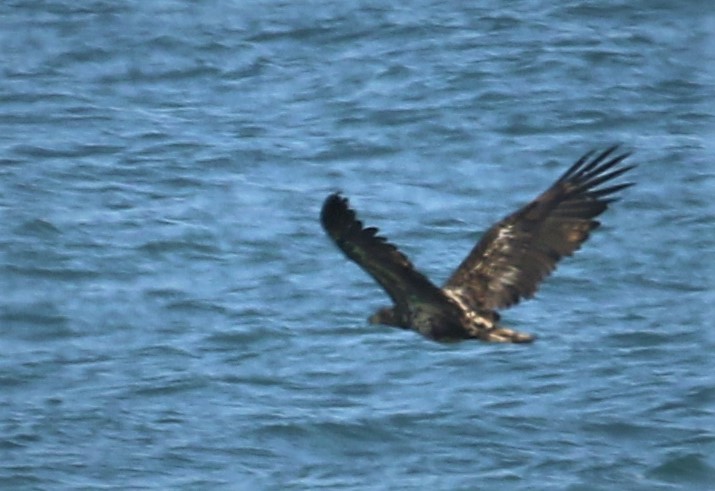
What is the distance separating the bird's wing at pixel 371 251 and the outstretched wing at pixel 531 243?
585 millimetres

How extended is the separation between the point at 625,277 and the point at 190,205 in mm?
3312

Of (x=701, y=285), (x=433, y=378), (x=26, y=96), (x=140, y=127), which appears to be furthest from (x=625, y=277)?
(x=26, y=96)

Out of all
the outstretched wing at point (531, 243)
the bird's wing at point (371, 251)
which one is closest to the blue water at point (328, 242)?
the outstretched wing at point (531, 243)

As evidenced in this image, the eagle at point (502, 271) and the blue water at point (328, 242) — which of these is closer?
the eagle at point (502, 271)

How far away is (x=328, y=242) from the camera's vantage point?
15.2m

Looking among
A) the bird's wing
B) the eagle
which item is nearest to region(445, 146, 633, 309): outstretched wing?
the eagle

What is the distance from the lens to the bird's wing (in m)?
8.77

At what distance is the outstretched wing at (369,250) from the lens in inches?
345

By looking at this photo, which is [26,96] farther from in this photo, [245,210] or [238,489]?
[238,489]

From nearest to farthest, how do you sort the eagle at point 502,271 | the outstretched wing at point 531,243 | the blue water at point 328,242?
the eagle at point 502,271, the outstretched wing at point 531,243, the blue water at point 328,242

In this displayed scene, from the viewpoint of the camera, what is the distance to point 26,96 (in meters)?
18.2

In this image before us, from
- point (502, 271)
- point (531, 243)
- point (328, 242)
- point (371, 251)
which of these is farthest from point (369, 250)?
point (328, 242)

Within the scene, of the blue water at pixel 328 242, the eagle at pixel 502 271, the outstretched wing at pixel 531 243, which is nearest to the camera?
the eagle at pixel 502 271

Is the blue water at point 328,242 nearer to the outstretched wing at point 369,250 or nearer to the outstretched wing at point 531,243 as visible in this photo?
the outstretched wing at point 531,243
